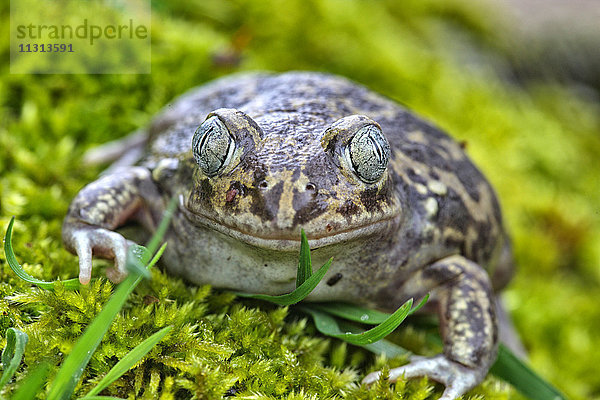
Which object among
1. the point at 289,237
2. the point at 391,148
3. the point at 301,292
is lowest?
the point at 301,292

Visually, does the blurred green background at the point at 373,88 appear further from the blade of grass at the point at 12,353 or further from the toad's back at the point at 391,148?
the toad's back at the point at 391,148

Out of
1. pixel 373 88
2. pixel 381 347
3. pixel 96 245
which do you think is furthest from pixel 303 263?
pixel 373 88

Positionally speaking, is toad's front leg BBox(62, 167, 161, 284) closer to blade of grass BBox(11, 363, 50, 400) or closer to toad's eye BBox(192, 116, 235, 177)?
toad's eye BBox(192, 116, 235, 177)

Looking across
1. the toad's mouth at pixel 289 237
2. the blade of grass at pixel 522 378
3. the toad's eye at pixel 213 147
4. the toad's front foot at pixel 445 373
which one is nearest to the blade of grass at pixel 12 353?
the toad's mouth at pixel 289 237

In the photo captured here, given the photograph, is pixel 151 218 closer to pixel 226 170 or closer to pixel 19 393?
pixel 226 170

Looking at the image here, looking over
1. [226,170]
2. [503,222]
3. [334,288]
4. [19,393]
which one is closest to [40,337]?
[19,393]

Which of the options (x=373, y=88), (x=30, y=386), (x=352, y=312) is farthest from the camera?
(x=373, y=88)

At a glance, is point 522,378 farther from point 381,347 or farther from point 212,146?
point 212,146
